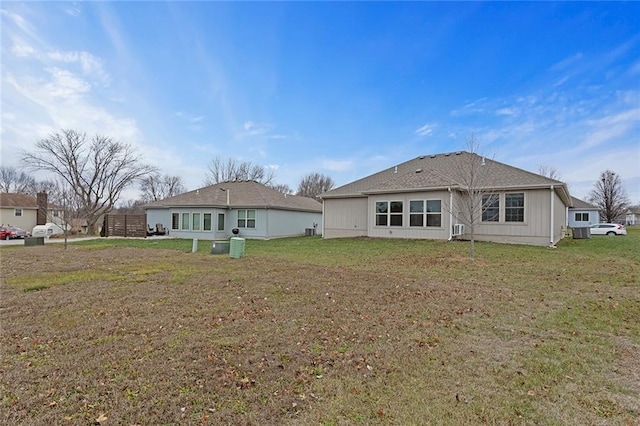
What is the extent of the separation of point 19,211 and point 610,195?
2793 inches

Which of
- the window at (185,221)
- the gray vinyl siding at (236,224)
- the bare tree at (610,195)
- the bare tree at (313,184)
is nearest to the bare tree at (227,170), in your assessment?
the bare tree at (313,184)

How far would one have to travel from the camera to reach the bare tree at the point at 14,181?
49875mm

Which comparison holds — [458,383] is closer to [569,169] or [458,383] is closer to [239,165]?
[569,169]

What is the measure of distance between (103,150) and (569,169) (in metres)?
49.0

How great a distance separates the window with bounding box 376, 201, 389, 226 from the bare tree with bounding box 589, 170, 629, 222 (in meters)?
40.9

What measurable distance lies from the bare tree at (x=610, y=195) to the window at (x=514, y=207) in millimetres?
37449

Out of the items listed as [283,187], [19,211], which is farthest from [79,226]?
[283,187]

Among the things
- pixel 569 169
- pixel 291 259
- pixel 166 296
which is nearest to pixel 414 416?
pixel 166 296

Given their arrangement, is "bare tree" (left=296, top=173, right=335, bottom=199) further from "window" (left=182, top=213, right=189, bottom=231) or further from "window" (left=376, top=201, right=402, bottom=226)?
"window" (left=376, top=201, right=402, bottom=226)

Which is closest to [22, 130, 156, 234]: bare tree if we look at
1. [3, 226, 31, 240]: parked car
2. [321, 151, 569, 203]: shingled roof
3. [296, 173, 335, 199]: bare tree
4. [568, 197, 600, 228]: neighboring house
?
[3, 226, 31, 240]: parked car

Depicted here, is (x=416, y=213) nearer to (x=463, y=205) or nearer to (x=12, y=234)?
(x=463, y=205)

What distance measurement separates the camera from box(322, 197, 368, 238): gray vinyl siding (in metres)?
19.8

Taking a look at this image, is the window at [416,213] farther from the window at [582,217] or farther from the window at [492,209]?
the window at [582,217]

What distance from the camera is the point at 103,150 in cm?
3148
